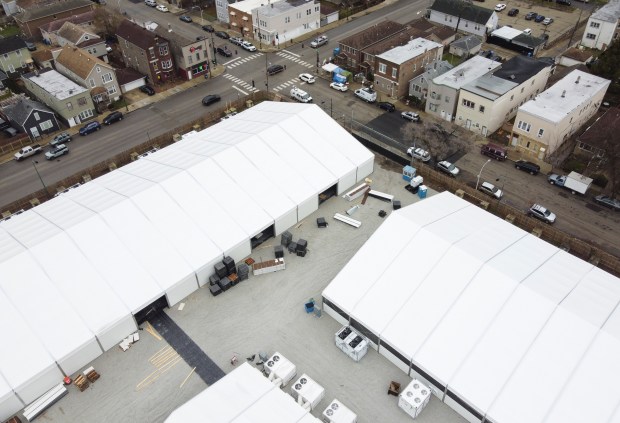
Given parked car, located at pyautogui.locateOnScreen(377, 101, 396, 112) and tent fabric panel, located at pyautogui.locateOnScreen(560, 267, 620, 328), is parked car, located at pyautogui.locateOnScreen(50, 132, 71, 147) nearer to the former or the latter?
parked car, located at pyautogui.locateOnScreen(377, 101, 396, 112)

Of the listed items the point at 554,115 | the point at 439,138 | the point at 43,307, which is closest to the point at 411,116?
the point at 439,138

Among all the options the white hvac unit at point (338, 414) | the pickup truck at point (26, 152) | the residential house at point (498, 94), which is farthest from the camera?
the residential house at point (498, 94)

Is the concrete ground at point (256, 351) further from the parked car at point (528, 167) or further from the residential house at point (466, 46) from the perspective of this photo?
the residential house at point (466, 46)

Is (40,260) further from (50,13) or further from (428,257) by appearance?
(50,13)

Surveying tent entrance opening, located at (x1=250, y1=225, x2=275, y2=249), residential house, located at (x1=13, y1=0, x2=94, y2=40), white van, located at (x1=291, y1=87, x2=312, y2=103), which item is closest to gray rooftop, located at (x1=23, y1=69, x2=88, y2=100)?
residential house, located at (x1=13, y1=0, x2=94, y2=40)

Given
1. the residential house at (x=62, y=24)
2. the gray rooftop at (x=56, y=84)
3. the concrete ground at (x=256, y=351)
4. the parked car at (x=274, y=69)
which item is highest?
the residential house at (x=62, y=24)

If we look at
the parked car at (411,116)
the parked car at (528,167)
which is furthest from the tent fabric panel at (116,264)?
the parked car at (528,167)

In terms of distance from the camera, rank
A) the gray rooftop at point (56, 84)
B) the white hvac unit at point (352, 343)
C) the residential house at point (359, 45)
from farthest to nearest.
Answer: the residential house at point (359, 45), the gray rooftop at point (56, 84), the white hvac unit at point (352, 343)

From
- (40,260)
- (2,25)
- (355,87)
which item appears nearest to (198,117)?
(355,87)
